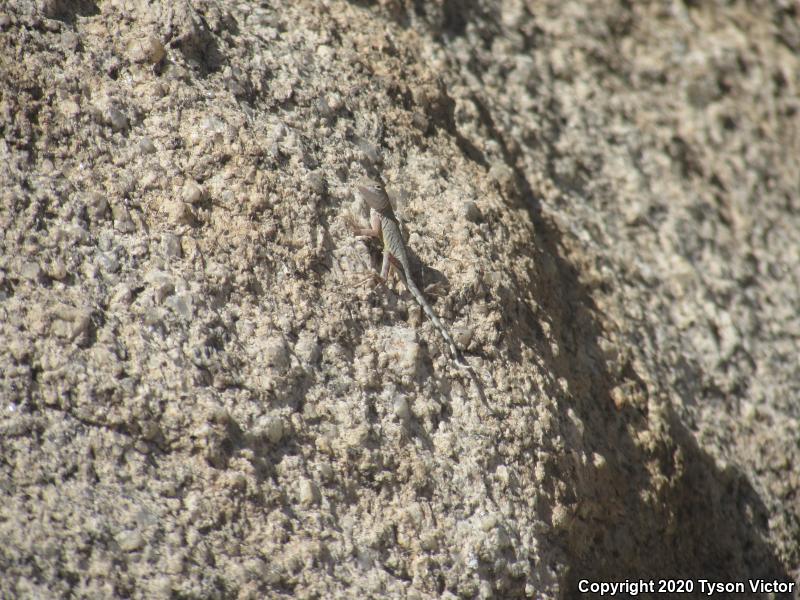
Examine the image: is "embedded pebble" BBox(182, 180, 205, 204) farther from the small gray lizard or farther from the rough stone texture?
the small gray lizard

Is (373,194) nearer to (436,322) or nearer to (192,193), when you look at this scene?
(436,322)

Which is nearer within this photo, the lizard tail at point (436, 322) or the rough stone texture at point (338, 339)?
the rough stone texture at point (338, 339)

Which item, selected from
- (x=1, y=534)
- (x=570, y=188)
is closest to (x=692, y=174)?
(x=570, y=188)

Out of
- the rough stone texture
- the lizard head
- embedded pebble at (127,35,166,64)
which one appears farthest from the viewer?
the lizard head

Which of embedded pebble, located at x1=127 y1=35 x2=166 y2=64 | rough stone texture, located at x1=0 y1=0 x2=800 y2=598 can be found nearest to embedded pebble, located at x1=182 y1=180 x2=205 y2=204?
rough stone texture, located at x1=0 y1=0 x2=800 y2=598

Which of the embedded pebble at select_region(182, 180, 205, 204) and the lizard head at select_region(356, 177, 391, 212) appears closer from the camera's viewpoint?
the embedded pebble at select_region(182, 180, 205, 204)

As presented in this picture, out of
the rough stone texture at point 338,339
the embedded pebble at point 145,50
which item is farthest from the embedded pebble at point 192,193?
the embedded pebble at point 145,50

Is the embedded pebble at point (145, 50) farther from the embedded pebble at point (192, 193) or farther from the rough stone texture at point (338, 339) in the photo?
the embedded pebble at point (192, 193)

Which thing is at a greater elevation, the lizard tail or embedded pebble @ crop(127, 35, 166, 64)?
embedded pebble @ crop(127, 35, 166, 64)
